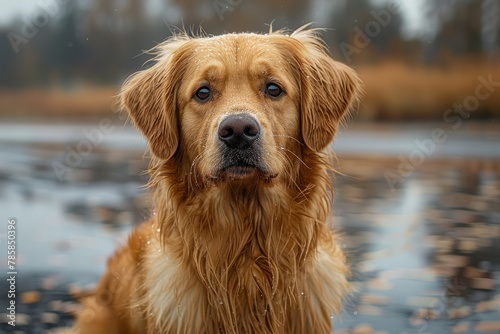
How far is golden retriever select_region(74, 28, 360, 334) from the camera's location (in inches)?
148

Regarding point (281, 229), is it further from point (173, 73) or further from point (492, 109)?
point (492, 109)

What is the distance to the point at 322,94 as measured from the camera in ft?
13.1

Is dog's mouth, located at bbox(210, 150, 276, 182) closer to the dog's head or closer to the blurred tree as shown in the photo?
the dog's head

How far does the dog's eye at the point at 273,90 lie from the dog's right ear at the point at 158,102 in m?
0.57

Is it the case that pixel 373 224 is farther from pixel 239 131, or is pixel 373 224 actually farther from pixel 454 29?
pixel 454 29

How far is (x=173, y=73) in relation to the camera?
13.1ft

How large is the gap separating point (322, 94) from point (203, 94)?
0.72 m

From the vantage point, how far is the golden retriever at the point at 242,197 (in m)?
3.76

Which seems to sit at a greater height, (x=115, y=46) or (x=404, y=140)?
(x=115, y=46)

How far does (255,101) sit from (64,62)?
17.5m

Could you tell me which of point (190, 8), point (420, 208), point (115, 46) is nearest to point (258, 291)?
point (420, 208)
